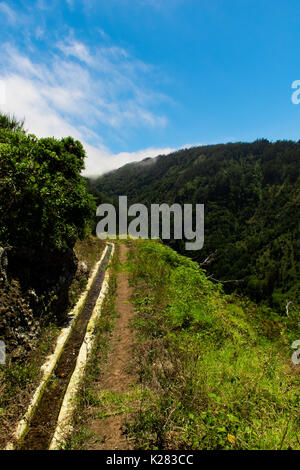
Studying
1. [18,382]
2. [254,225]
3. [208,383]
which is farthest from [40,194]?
[254,225]

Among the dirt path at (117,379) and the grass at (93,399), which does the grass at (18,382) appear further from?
the dirt path at (117,379)

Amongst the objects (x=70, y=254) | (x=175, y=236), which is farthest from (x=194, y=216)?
(x=70, y=254)

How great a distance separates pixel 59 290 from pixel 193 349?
4.84m

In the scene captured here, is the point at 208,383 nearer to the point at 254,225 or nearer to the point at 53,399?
the point at 53,399

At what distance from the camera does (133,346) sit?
233 inches

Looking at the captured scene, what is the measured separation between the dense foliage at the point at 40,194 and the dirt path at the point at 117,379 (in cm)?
335

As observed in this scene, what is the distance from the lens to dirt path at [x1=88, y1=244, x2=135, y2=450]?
3314 mm

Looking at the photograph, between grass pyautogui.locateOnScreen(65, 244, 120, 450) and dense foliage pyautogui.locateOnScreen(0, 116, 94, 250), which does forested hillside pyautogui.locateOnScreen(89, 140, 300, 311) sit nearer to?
dense foliage pyautogui.locateOnScreen(0, 116, 94, 250)

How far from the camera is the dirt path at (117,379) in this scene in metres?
3.31

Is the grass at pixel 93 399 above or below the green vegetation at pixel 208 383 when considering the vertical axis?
below

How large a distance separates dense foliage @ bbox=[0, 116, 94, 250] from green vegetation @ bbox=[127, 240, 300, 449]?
13.1 ft

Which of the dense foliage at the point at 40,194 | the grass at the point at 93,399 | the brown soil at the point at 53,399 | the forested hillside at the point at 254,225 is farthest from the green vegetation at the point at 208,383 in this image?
the forested hillside at the point at 254,225

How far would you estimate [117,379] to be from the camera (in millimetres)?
4770

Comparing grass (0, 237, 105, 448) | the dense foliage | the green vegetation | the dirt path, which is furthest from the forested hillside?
grass (0, 237, 105, 448)
